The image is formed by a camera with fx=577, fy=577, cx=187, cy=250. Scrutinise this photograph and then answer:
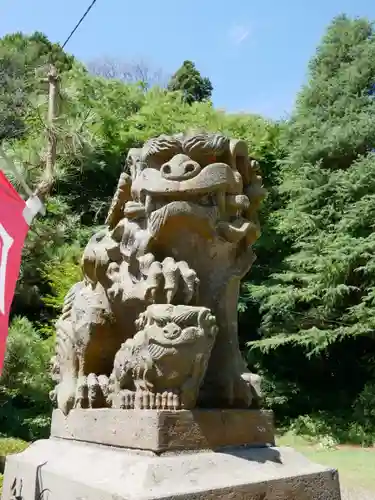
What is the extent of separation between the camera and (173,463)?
227 centimetres

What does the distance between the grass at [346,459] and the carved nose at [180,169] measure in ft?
9.33

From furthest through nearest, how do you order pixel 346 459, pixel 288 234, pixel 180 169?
pixel 288 234
pixel 346 459
pixel 180 169

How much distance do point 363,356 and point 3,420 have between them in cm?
706

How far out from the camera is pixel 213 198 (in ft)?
9.09

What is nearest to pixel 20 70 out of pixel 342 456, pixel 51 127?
pixel 51 127

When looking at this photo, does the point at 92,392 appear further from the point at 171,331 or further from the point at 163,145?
the point at 163,145

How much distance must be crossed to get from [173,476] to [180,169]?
1.34m

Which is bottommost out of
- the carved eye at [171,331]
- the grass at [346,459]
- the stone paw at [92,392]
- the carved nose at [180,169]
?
the grass at [346,459]

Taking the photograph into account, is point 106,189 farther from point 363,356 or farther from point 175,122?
point 363,356

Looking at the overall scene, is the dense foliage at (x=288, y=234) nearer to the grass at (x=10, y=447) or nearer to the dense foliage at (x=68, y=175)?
the dense foliage at (x=68, y=175)

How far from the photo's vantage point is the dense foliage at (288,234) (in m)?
10.6

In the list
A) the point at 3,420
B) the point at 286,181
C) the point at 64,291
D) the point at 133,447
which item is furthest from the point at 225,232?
the point at 286,181

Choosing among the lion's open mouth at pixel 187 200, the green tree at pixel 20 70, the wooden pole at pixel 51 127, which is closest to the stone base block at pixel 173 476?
the lion's open mouth at pixel 187 200

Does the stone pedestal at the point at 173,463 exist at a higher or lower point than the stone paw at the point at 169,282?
lower
